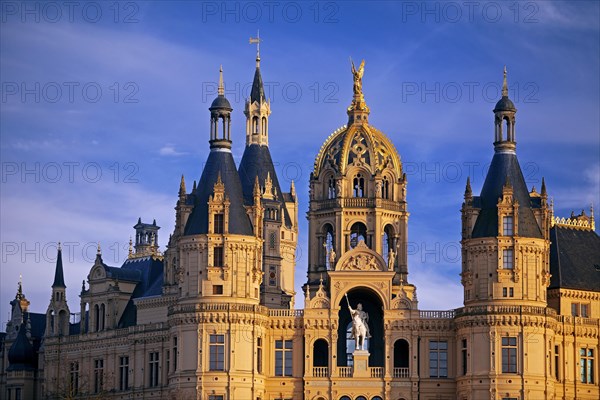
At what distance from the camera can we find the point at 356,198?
160 meters

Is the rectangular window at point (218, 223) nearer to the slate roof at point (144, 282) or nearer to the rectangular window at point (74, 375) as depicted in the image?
the slate roof at point (144, 282)

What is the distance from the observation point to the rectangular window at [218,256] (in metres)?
150

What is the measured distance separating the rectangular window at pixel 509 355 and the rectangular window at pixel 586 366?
912 cm

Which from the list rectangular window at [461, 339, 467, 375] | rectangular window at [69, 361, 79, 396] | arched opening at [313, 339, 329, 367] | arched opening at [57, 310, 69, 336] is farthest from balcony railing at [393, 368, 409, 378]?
arched opening at [57, 310, 69, 336]

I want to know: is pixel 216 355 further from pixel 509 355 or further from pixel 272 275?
pixel 509 355

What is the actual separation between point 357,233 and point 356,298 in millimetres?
6669

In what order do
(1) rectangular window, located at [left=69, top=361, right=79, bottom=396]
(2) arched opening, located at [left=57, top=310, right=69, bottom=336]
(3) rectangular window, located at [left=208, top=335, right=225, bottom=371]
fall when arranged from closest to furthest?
(3) rectangular window, located at [left=208, top=335, right=225, bottom=371], (1) rectangular window, located at [left=69, top=361, right=79, bottom=396], (2) arched opening, located at [left=57, top=310, right=69, bottom=336]

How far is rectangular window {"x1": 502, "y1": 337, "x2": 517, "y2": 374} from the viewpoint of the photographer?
148250 millimetres

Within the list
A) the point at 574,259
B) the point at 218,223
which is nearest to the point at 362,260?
the point at 218,223

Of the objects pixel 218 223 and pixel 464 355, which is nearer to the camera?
pixel 218 223

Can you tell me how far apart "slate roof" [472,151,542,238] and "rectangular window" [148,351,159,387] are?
29713mm

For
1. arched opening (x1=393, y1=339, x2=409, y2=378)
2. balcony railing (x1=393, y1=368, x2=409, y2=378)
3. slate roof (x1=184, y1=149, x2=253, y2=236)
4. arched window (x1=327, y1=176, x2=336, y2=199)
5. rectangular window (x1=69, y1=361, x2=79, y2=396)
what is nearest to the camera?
slate roof (x1=184, y1=149, x2=253, y2=236)

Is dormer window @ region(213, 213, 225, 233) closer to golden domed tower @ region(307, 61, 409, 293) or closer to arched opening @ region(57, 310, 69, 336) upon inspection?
golden domed tower @ region(307, 61, 409, 293)

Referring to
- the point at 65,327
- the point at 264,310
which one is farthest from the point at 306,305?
the point at 65,327
